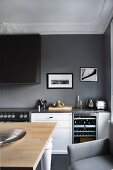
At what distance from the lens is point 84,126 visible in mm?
3922

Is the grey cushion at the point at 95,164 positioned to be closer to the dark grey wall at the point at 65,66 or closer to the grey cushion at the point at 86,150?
the grey cushion at the point at 86,150

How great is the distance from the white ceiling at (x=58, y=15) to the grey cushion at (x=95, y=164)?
2.24 metres

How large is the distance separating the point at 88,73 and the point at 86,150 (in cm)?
217

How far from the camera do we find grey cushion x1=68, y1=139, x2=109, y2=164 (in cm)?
251

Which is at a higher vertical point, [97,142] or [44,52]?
[44,52]

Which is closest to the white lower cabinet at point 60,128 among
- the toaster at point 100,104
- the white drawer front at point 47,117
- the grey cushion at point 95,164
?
the white drawer front at point 47,117

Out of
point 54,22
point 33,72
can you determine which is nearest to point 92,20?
point 54,22

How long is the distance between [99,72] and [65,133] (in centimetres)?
151

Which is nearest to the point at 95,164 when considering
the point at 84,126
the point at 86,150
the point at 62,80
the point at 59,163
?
the point at 86,150

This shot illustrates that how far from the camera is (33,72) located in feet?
13.6

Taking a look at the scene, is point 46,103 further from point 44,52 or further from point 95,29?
point 95,29

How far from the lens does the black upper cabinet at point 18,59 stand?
4148mm

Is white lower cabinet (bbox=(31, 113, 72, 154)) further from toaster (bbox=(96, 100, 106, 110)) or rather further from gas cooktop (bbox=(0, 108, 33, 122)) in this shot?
toaster (bbox=(96, 100, 106, 110))

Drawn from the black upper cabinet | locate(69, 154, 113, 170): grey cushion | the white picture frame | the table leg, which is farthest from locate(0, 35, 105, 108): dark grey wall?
the table leg
